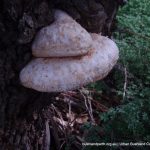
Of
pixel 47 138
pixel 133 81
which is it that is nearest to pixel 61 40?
pixel 47 138

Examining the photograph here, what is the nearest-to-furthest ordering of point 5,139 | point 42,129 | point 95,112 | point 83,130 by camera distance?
point 5,139 < point 42,129 < point 83,130 < point 95,112

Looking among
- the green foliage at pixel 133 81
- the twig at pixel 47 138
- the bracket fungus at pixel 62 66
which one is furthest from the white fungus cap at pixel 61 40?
the twig at pixel 47 138

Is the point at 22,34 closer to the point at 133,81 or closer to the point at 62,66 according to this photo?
the point at 62,66

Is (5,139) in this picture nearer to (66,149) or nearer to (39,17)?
(66,149)

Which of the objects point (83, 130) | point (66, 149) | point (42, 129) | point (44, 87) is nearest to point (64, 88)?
point (44, 87)

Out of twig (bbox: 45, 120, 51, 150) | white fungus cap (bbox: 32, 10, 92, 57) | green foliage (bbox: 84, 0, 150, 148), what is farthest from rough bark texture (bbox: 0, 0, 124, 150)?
green foliage (bbox: 84, 0, 150, 148)

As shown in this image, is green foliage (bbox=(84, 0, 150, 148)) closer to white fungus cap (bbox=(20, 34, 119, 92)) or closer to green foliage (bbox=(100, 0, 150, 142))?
green foliage (bbox=(100, 0, 150, 142))
